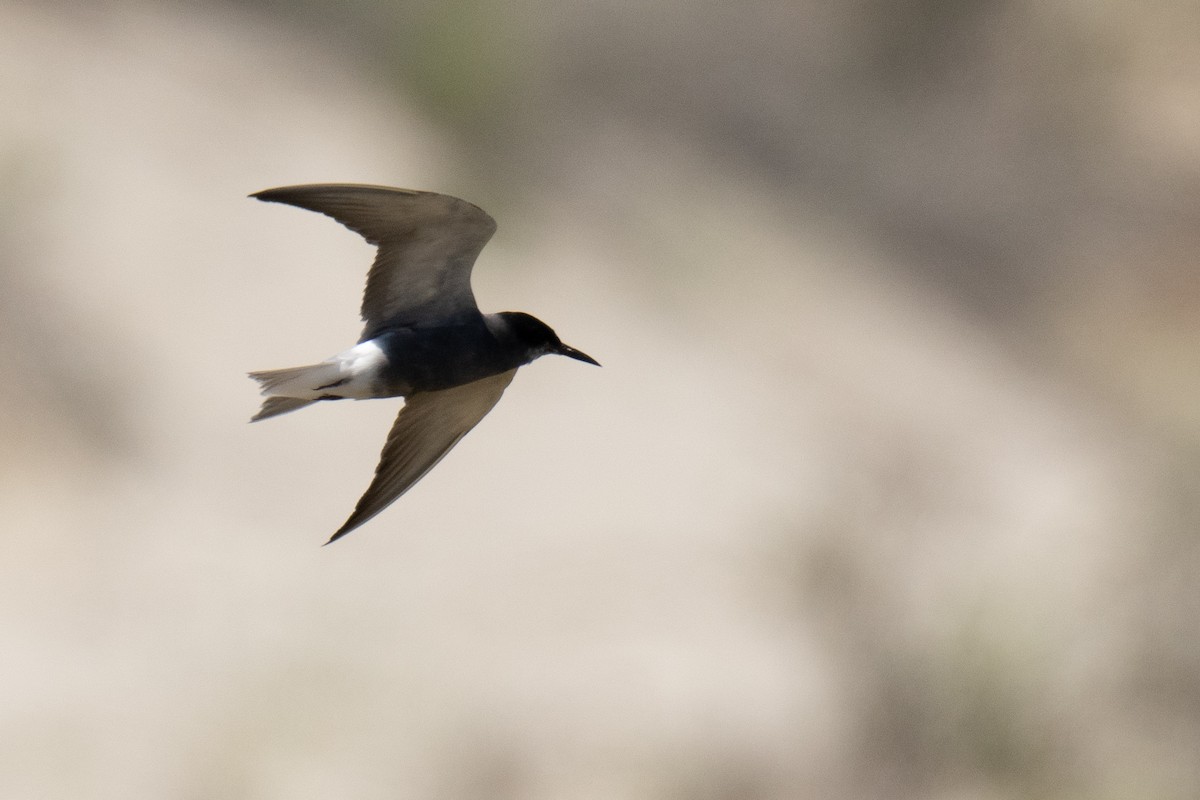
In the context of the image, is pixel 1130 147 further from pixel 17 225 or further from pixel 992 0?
pixel 17 225

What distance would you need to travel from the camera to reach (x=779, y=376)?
6789 mm

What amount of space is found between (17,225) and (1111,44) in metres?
5.43

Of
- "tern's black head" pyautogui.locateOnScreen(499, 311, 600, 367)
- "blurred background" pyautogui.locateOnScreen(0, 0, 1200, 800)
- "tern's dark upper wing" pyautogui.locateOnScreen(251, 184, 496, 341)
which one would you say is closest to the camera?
"tern's dark upper wing" pyautogui.locateOnScreen(251, 184, 496, 341)

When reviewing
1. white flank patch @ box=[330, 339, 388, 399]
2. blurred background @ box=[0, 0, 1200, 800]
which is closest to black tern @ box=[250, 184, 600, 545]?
white flank patch @ box=[330, 339, 388, 399]

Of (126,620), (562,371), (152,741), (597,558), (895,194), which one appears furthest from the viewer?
(895,194)

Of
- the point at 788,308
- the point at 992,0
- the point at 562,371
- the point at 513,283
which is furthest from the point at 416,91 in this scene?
the point at 992,0

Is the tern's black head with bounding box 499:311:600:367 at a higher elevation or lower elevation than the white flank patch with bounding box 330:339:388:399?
higher

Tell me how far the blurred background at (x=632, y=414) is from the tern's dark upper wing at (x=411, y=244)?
7.18 feet

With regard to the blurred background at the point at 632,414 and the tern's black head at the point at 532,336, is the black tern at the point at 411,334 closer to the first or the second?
the tern's black head at the point at 532,336

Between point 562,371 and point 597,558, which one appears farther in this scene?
point 562,371

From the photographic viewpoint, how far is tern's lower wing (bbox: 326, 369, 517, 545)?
220cm

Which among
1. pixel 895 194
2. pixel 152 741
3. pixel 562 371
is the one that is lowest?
pixel 152 741

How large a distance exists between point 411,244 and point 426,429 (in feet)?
1.00

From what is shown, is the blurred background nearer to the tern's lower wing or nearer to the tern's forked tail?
the tern's lower wing
